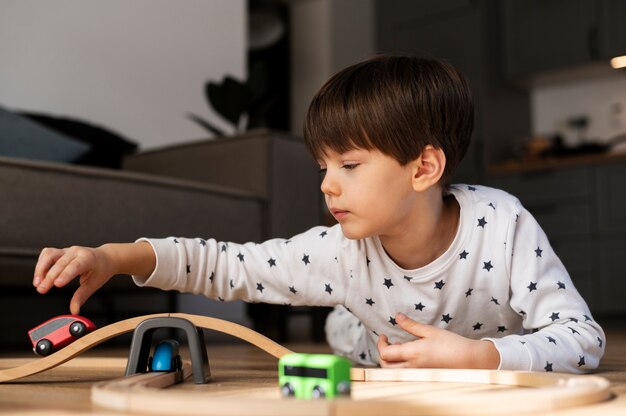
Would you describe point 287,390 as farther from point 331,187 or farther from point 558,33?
point 558,33

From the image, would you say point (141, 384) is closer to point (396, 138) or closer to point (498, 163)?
point (396, 138)

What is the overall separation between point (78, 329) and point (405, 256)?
19.8 inches

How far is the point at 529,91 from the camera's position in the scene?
429cm

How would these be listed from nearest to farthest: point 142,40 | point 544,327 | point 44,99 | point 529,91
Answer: point 544,327 < point 44,99 < point 142,40 < point 529,91

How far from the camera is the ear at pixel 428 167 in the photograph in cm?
108

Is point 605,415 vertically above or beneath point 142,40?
beneath

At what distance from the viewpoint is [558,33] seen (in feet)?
12.5

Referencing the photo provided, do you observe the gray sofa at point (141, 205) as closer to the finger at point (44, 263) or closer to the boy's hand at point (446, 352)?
the finger at point (44, 263)

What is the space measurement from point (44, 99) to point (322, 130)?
1979 mm

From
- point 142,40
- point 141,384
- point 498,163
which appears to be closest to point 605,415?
point 141,384

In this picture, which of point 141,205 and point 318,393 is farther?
point 141,205

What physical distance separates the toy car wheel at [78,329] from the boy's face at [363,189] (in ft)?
1.14

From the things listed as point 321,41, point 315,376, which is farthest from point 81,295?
point 321,41

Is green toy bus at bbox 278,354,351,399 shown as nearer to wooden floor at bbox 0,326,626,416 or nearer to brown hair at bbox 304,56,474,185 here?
wooden floor at bbox 0,326,626,416
